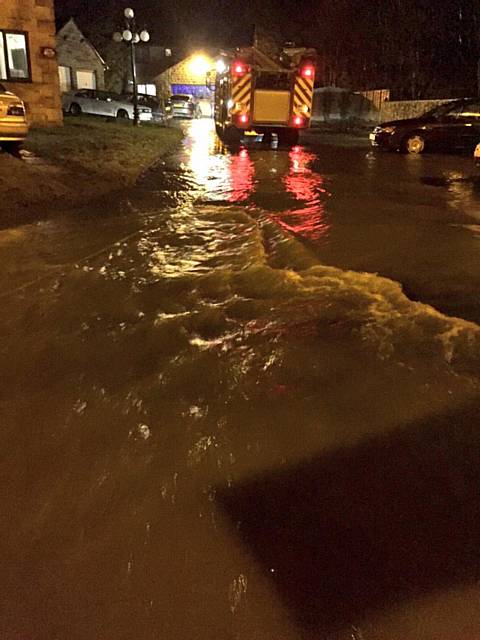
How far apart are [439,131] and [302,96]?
4712mm

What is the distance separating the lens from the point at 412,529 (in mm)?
2570

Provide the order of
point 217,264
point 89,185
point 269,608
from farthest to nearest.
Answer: point 89,185 → point 217,264 → point 269,608

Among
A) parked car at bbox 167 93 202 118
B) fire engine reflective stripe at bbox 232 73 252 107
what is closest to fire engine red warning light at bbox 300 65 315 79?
fire engine reflective stripe at bbox 232 73 252 107

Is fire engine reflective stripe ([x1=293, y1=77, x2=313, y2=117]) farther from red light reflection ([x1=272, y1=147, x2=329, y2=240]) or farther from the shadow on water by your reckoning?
the shadow on water

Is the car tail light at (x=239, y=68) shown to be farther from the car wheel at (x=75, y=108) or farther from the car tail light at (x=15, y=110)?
the car wheel at (x=75, y=108)

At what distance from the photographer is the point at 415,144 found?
692 inches

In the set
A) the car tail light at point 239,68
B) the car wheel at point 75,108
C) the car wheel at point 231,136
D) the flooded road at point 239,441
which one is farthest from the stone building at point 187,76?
the flooded road at point 239,441

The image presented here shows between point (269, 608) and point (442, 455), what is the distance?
4.55 feet

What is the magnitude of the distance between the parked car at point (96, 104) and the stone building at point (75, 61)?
29.8 ft

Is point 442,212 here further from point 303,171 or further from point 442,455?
point 442,455

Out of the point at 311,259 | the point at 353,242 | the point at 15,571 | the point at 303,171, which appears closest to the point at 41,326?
the point at 15,571

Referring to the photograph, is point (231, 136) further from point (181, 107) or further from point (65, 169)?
point (181, 107)

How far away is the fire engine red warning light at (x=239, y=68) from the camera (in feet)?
60.0

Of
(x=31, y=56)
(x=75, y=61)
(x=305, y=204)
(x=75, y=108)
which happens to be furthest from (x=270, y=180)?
(x=75, y=61)
